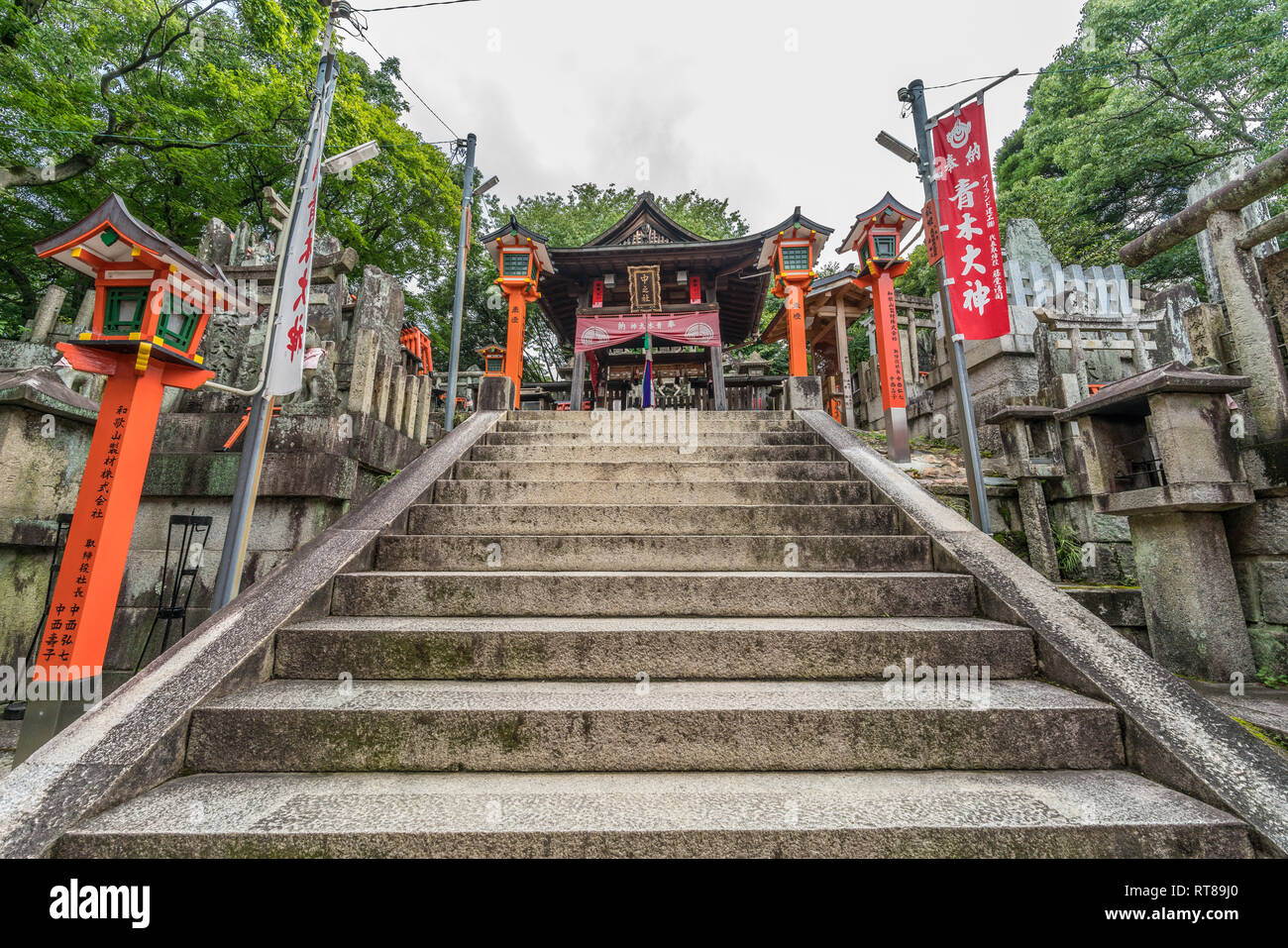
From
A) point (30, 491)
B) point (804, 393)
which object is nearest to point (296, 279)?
point (30, 491)

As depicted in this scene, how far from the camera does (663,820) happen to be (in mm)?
1612

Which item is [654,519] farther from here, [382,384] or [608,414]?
[382,384]

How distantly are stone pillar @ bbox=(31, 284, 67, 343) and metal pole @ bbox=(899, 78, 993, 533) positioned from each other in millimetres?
13615

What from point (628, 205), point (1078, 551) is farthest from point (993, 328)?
point (628, 205)

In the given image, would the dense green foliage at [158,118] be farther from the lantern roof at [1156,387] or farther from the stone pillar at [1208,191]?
the stone pillar at [1208,191]

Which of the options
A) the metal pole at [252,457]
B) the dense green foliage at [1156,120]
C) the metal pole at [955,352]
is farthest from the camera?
the dense green foliage at [1156,120]

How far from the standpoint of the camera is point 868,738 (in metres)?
2.01

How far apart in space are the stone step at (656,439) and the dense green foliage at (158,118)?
9637 millimetres

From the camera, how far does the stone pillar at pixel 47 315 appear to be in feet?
29.0

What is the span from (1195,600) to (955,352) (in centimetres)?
258

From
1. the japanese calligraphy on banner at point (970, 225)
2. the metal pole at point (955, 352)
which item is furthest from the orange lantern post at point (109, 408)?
the japanese calligraphy on banner at point (970, 225)

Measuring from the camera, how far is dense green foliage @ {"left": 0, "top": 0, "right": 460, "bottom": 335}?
31.1ft

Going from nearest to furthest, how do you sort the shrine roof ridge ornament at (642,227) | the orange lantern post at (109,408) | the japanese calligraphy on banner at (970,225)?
the orange lantern post at (109,408)
the japanese calligraphy on banner at (970,225)
the shrine roof ridge ornament at (642,227)
